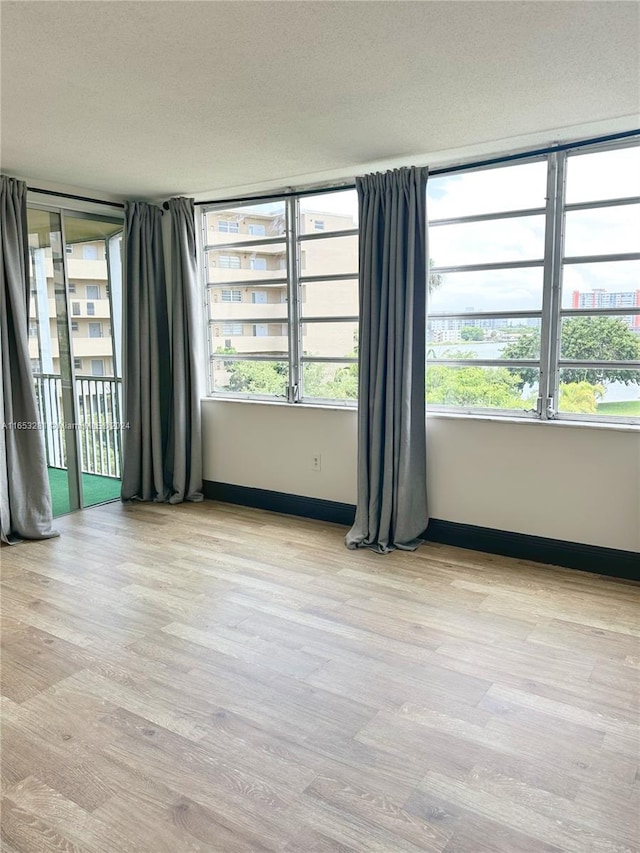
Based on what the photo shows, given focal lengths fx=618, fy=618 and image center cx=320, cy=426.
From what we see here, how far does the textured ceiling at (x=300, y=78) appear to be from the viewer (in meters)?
2.12

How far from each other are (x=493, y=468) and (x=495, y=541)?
1.55 feet

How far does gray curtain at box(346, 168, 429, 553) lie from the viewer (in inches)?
153

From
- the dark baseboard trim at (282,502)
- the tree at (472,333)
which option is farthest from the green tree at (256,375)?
the tree at (472,333)

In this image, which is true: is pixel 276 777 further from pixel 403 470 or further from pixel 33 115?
pixel 33 115

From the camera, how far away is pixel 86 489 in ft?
17.4

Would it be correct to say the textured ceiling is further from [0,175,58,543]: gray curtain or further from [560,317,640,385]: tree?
[560,317,640,385]: tree

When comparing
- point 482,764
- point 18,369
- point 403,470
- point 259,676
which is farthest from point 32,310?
point 482,764

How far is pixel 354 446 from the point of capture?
14.6 feet

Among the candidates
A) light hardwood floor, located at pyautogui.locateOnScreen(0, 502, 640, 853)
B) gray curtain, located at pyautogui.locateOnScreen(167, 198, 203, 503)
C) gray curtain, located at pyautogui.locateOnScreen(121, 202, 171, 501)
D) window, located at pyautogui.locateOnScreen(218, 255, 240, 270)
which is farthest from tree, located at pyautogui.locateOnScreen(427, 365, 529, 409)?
gray curtain, located at pyautogui.locateOnScreen(121, 202, 171, 501)

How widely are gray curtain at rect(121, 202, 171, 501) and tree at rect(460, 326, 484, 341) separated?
2.49 meters

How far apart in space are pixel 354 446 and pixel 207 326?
1.75m

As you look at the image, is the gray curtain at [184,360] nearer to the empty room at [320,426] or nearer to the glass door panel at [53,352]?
the empty room at [320,426]

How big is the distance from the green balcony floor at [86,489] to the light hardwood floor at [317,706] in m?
1.11

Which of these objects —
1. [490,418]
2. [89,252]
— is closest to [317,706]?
[490,418]
